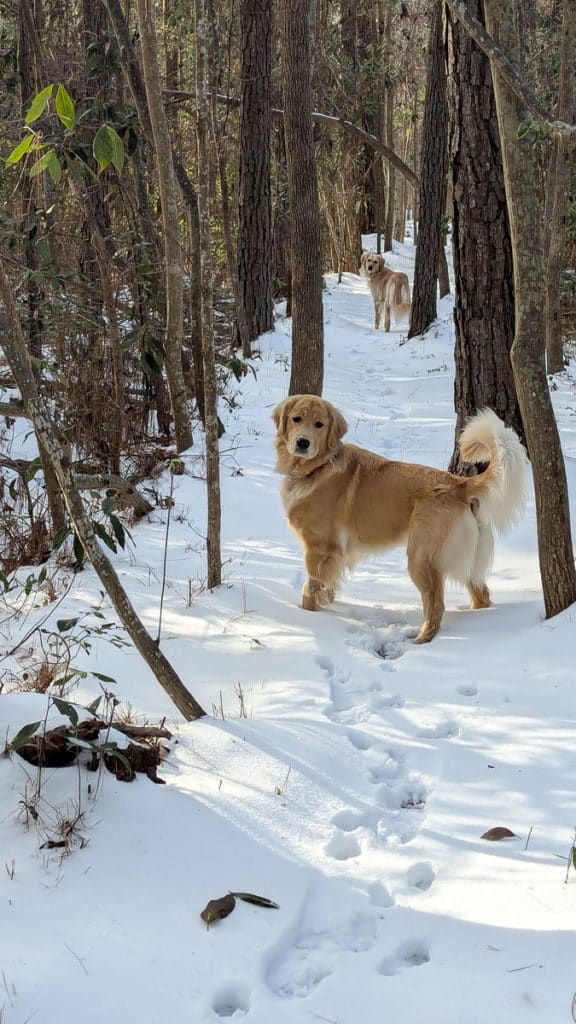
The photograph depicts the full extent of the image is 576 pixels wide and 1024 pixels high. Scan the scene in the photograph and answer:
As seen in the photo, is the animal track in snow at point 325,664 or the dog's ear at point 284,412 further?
the dog's ear at point 284,412

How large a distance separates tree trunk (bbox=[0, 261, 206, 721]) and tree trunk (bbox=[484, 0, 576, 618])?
1.95 metres

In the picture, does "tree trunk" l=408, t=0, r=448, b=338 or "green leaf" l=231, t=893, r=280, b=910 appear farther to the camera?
"tree trunk" l=408, t=0, r=448, b=338

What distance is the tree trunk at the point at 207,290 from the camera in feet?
14.4

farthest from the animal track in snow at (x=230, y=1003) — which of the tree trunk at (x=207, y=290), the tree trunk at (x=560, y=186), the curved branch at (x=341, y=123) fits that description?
the tree trunk at (x=560, y=186)

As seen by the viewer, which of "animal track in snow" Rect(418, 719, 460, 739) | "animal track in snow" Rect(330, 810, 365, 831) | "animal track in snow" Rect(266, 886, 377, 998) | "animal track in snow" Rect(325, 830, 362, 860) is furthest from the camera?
"animal track in snow" Rect(418, 719, 460, 739)

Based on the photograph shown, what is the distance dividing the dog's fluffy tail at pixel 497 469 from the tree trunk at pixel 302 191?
3819 millimetres

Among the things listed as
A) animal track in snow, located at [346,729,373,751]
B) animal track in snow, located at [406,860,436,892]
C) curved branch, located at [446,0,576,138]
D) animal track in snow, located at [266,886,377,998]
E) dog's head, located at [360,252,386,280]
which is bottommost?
animal track in snow, located at [346,729,373,751]

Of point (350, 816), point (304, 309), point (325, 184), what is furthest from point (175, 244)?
point (325, 184)

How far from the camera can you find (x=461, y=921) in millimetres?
2203

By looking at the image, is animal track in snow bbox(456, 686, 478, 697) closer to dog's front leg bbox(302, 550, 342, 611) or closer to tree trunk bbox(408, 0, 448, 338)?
dog's front leg bbox(302, 550, 342, 611)

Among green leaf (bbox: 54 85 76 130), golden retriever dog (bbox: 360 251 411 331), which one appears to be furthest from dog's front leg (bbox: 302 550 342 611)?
golden retriever dog (bbox: 360 251 411 331)

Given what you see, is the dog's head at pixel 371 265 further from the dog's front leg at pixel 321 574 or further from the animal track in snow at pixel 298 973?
the animal track in snow at pixel 298 973

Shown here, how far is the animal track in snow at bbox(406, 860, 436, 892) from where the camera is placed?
241 centimetres

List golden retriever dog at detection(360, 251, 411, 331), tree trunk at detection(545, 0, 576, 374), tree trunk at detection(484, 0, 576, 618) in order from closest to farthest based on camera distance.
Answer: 1. tree trunk at detection(484, 0, 576, 618)
2. tree trunk at detection(545, 0, 576, 374)
3. golden retriever dog at detection(360, 251, 411, 331)
